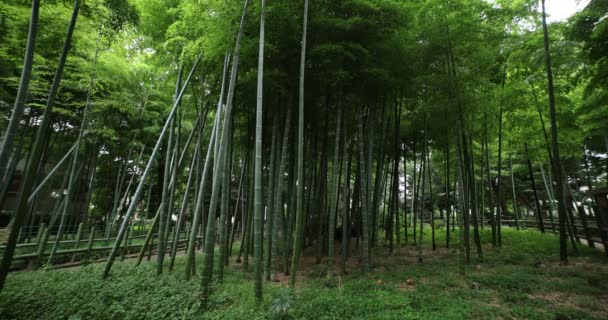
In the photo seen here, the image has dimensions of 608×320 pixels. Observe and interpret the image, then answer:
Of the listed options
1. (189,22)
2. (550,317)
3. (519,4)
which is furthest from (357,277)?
(519,4)

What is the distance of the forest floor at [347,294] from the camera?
9.79 feet

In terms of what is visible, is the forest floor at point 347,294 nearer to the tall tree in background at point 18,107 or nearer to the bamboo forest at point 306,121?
the bamboo forest at point 306,121

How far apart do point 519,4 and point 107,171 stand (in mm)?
16011

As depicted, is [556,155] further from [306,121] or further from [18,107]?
[18,107]

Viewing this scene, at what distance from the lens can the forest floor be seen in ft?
9.79

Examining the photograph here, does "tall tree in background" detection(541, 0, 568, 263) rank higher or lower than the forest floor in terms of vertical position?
higher

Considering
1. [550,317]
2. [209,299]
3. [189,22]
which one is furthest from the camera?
[189,22]

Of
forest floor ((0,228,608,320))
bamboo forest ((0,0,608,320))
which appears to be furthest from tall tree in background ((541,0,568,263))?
forest floor ((0,228,608,320))

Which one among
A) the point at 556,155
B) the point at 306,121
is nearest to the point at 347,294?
the point at 306,121

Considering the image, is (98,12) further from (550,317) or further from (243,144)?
(550,317)

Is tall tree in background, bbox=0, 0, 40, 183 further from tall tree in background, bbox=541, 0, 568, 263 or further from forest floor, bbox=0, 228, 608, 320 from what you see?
tall tree in background, bbox=541, 0, 568, 263

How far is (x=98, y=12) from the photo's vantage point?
12.4ft

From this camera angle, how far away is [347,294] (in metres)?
3.77

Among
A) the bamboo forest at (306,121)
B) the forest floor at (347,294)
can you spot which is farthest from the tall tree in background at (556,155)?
the forest floor at (347,294)
